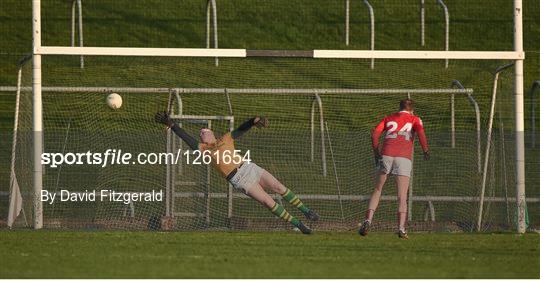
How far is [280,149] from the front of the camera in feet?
60.8

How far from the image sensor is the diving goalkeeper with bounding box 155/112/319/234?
16219 millimetres

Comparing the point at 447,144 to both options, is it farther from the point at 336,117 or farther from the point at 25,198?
the point at 25,198

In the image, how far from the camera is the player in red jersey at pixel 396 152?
15719 mm

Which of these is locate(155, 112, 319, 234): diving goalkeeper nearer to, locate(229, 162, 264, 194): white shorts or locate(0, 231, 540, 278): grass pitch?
locate(229, 162, 264, 194): white shorts

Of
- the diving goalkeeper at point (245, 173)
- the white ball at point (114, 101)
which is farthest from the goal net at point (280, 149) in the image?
the diving goalkeeper at point (245, 173)

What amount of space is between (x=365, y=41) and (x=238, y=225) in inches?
433

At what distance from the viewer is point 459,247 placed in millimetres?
14031

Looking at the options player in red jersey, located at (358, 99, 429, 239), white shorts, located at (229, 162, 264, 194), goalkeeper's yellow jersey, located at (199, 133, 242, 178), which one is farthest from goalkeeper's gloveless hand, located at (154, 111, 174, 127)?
player in red jersey, located at (358, 99, 429, 239)

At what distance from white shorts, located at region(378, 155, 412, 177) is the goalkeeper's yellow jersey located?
2007 mm

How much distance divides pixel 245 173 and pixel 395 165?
6.70 ft

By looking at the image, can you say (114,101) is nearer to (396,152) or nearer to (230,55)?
(230,55)

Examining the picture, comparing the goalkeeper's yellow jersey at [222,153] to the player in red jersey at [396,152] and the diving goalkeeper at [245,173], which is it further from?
the player in red jersey at [396,152]

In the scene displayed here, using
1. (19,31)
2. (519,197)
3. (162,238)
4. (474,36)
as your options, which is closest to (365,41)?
(474,36)
